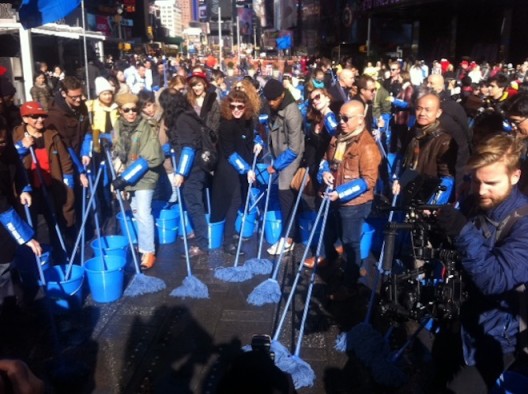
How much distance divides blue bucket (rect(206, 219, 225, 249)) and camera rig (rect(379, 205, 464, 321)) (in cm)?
412

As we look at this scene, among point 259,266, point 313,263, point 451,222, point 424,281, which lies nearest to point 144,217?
point 259,266

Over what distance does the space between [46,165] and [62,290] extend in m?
1.62

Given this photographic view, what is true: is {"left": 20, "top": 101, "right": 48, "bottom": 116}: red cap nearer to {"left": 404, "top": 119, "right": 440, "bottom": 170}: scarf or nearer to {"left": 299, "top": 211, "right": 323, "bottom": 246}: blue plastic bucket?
{"left": 299, "top": 211, "right": 323, "bottom": 246}: blue plastic bucket

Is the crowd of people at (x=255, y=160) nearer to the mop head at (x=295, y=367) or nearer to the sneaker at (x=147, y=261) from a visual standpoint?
the sneaker at (x=147, y=261)

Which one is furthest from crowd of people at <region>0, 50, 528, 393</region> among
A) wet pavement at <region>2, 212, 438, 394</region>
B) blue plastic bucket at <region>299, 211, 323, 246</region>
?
wet pavement at <region>2, 212, 438, 394</region>

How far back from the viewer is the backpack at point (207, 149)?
6.20m

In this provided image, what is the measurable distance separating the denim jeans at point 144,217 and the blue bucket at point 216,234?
2.77ft

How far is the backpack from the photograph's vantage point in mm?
6202

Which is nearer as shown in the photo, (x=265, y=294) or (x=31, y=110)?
(x=265, y=294)

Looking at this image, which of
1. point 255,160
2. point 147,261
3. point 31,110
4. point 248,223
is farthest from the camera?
point 248,223

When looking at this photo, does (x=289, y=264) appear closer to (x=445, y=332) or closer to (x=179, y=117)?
(x=179, y=117)

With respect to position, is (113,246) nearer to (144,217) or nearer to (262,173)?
(144,217)

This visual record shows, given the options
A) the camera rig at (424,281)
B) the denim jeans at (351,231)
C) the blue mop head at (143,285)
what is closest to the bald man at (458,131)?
the denim jeans at (351,231)

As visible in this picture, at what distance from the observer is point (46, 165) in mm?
5762
